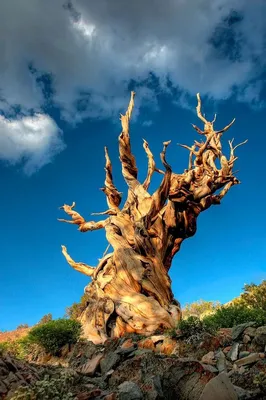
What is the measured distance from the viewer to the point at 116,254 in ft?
54.1

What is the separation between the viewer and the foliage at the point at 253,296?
1833 cm

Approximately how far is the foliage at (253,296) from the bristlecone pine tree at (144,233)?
467 centimetres

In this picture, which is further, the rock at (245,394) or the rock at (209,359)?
the rock at (209,359)

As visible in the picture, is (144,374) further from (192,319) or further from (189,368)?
(192,319)

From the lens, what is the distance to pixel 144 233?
16.2m

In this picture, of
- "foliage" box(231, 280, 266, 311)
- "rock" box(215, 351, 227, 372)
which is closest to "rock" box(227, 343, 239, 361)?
"rock" box(215, 351, 227, 372)

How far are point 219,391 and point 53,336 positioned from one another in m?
8.72

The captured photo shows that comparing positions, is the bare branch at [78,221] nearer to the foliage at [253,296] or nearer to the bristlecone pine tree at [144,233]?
the bristlecone pine tree at [144,233]

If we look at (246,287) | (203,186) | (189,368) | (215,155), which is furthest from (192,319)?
(246,287)

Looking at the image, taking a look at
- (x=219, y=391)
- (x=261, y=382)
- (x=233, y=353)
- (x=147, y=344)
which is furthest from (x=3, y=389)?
(x=147, y=344)

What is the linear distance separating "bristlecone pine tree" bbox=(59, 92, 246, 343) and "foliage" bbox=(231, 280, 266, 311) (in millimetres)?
4669

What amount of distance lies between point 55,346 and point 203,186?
936cm

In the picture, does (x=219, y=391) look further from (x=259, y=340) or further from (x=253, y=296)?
(x=253, y=296)

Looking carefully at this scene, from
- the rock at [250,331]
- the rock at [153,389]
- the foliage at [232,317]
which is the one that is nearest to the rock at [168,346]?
the foliage at [232,317]
